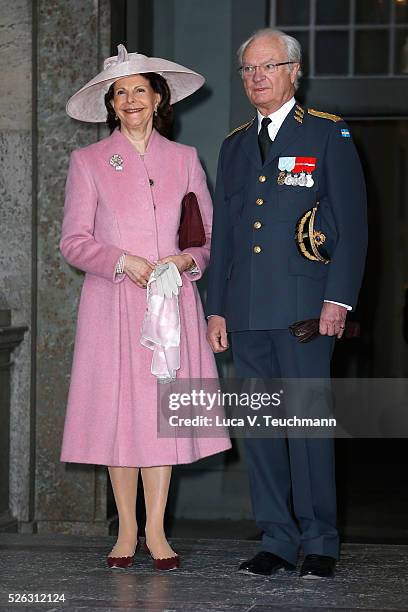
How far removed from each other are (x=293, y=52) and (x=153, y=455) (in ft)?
4.99

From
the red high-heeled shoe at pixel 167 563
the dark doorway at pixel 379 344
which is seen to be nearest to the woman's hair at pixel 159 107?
the red high-heeled shoe at pixel 167 563

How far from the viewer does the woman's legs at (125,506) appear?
5059 millimetres

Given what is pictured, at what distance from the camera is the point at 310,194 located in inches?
189

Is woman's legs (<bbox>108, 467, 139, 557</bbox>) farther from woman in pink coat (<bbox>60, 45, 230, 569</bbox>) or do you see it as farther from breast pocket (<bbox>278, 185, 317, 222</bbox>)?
breast pocket (<bbox>278, 185, 317, 222</bbox>)

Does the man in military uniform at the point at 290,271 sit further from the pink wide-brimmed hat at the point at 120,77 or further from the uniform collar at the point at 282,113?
the pink wide-brimmed hat at the point at 120,77

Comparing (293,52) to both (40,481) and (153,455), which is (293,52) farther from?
(40,481)

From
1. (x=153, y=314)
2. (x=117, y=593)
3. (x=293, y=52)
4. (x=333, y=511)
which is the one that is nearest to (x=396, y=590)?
(x=333, y=511)

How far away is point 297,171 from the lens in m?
4.82

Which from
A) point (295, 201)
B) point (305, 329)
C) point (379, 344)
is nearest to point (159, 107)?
point (295, 201)

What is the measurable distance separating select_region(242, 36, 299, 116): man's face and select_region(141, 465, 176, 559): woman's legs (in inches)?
54.9

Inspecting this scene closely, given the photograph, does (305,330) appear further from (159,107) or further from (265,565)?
(159,107)

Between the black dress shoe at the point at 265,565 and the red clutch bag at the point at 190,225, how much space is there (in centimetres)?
116

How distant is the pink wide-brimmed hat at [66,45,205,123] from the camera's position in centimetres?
507

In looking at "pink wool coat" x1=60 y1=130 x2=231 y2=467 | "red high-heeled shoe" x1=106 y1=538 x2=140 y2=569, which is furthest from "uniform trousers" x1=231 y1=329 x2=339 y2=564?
"red high-heeled shoe" x1=106 y1=538 x2=140 y2=569
